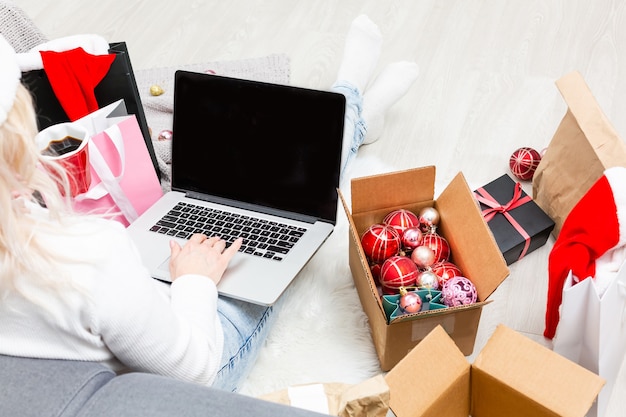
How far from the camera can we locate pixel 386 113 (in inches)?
69.8

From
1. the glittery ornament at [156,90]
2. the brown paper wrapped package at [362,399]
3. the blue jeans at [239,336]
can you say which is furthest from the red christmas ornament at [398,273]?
the glittery ornament at [156,90]

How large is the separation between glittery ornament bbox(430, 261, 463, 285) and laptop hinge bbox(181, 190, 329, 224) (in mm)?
224

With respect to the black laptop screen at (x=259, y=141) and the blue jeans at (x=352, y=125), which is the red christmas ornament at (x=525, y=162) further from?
the black laptop screen at (x=259, y=141)

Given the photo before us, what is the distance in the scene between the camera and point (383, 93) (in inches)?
66.3

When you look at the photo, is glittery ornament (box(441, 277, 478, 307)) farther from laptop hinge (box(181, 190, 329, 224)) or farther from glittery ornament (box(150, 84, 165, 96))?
glittery ornament (box(150, 84, 165, 96))

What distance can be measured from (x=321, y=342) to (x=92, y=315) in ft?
2.08

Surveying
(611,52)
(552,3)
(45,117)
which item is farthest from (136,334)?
(552,3)

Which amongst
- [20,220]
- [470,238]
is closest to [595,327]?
[470,238]

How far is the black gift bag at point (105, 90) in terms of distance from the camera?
119cm

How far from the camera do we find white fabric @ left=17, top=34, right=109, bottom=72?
1.16 metres

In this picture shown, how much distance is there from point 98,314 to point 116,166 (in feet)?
1.86

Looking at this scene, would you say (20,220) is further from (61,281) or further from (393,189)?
(393,189)

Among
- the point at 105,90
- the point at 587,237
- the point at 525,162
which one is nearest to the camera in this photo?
the point at 587,237

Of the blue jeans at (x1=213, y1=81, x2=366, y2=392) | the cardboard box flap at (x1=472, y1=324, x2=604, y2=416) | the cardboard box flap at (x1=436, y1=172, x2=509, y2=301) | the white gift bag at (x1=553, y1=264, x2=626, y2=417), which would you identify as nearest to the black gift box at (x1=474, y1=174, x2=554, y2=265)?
the cardboard box flap at (x1=436, y1=172, x2=509, y2=301)
